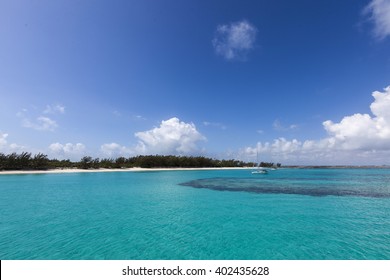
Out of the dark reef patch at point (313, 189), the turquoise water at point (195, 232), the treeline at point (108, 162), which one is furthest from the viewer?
the treeline at point (108, 162)

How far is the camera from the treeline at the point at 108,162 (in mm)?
70188

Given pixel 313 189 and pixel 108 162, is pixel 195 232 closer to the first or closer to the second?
pixel 313 189

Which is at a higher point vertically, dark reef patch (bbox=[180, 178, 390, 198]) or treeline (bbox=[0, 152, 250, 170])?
treeline (bbox=[0, 152, 250, 170])

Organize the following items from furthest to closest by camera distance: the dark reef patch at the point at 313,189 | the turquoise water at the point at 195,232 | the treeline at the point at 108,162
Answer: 1. the treeline at the point at 108,162
2. the dark reef patch at the point at 313,189
3. the turquoise water at the point at 195,232

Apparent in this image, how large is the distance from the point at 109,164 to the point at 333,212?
94.5 metres

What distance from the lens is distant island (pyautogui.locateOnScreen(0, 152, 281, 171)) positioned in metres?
70.2

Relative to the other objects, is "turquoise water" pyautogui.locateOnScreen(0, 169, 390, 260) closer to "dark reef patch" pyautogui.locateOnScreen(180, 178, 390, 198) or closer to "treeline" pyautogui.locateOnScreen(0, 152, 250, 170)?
"dark reef patch" pyautogui.locateOnScreen(180, 178, 390, 198)

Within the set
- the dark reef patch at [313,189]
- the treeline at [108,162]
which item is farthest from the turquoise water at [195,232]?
the treeline at [108,162]

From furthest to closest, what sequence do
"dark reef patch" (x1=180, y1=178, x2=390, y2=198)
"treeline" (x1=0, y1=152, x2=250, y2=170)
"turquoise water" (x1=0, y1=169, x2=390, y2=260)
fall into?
1. "treeline" (x1=0, y1=152, x2=250, y2=170)
2. "dark reef patch" (x1=180, y1=178, x2=390, y2=198)
3. "turquoise water" (x1=0, y1=169, x2=390, y2=260)

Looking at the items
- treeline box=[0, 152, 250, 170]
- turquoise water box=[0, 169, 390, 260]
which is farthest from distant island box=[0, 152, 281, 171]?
turquoise water box=[0, 169, 390, 260]

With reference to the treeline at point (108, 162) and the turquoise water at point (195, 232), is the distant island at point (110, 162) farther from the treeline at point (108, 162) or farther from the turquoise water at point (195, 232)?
the turquoise water at point (195, 232)
